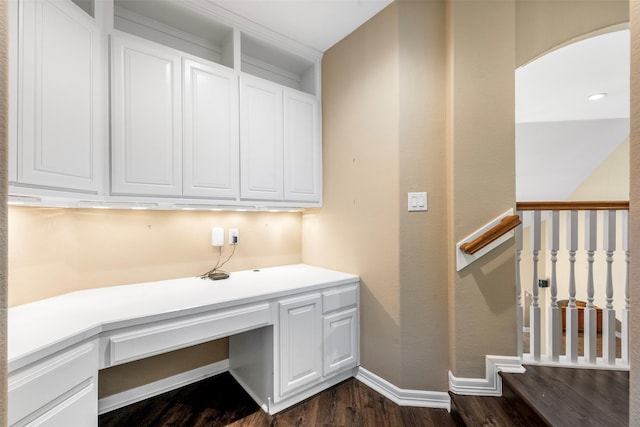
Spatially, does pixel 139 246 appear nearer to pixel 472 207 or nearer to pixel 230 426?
pixel 230 426

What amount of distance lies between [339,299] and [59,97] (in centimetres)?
197

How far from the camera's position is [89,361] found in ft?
4.01

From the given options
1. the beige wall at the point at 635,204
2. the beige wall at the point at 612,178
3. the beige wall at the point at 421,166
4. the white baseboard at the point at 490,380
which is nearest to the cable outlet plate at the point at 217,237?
the beige wall at the point at 421,166

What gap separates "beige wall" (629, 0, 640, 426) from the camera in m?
0.61

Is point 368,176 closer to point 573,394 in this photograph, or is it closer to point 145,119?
point 145,119

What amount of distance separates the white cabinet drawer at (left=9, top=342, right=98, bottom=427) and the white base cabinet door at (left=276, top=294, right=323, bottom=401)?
95 cm

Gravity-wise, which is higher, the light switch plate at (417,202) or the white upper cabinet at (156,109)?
the white upper cabinet at (156,109)

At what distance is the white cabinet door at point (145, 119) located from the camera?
5.28 feet

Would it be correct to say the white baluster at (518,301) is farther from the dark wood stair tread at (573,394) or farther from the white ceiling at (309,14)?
the white ceiling at (309,14)

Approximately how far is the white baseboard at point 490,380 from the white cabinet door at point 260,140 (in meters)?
1.78

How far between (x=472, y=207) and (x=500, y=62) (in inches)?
36.5

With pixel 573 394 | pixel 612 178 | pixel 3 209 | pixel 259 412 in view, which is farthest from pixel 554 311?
pixel 612 178

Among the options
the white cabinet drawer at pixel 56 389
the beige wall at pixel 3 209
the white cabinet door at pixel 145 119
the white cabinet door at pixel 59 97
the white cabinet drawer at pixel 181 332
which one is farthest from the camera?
the white cabinet door at pixel 145 119

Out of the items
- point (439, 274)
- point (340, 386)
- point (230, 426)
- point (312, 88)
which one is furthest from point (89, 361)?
point (312, 88)
